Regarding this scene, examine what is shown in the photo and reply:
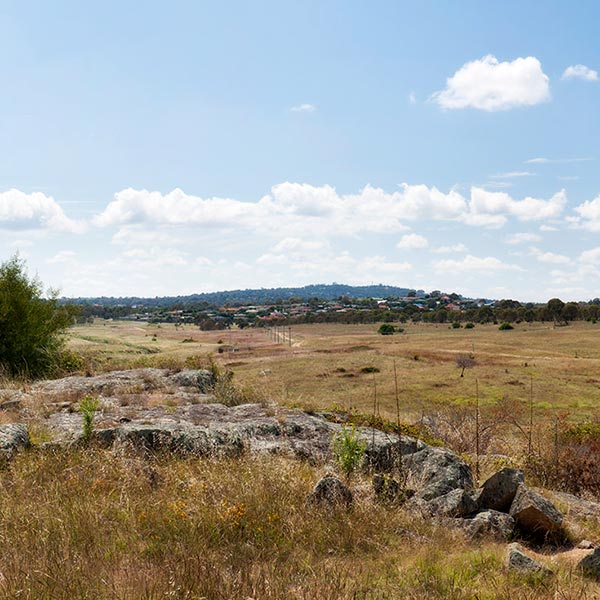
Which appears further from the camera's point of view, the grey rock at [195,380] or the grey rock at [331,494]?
the grey rock at [195,380]

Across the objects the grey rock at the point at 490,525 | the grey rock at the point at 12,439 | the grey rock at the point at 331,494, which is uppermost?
the grey rock at the point at 12,439

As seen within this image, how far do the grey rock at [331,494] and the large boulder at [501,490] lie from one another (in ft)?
7.52

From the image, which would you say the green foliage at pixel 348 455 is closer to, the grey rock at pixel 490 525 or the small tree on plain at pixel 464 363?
the grey rock at pixel 490 525

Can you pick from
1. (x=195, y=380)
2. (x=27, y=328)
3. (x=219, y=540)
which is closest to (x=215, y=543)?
(x=219, y=540)

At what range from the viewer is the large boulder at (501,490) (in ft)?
24.5

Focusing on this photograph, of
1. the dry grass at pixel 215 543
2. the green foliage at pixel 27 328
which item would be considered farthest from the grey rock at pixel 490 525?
the green foliage at pixel 27 328

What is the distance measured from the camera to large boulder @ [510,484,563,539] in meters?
6.77

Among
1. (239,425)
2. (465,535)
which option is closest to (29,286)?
(239,425)

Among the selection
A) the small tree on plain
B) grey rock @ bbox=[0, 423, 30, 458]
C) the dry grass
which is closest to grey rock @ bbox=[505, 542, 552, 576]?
the dry grass

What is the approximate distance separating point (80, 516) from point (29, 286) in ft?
73.4

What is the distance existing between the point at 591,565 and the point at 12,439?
7.89m

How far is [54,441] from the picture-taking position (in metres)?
8.71

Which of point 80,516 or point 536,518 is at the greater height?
point 80,516

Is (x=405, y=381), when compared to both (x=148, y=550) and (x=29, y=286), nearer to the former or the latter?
(x=29, y=286)
